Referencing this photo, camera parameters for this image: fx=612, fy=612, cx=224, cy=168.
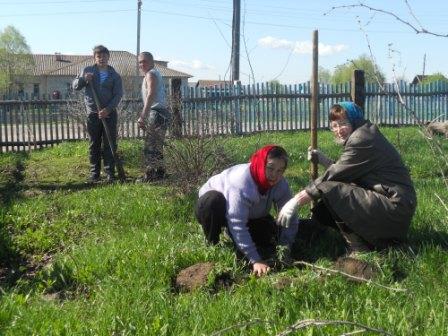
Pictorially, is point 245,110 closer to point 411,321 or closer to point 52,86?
point 411,321

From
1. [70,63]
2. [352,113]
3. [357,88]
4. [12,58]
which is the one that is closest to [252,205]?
[352,113]

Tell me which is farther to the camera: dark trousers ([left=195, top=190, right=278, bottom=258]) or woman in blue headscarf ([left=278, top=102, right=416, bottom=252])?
dark trousers ([left=195, top=190, right=278, bottom=258])

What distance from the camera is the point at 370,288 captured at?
3.35m

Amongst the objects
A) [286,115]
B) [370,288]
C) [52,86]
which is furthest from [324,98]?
[52,86]

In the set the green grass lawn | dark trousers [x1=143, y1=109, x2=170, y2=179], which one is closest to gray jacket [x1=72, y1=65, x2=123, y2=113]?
dark trousers [x1=143, y1=109, x2=170, y2=179]

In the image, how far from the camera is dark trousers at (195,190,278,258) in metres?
4.13

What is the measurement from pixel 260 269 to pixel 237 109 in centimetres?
1171

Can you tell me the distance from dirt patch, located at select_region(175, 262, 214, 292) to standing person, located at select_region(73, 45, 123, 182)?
4.21 meters

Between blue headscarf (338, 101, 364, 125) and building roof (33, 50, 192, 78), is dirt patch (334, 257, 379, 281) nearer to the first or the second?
blue headscarf (338, 101, 364, 125)

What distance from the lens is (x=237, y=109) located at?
15273mm

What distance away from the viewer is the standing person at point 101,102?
782cm

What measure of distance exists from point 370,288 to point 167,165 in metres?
Result: 3.33

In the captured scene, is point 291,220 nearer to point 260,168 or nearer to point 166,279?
point 260,168

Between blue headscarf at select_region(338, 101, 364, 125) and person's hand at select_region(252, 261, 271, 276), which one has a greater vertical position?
blue headscarf at select_region(338, 101, 364, 125)
